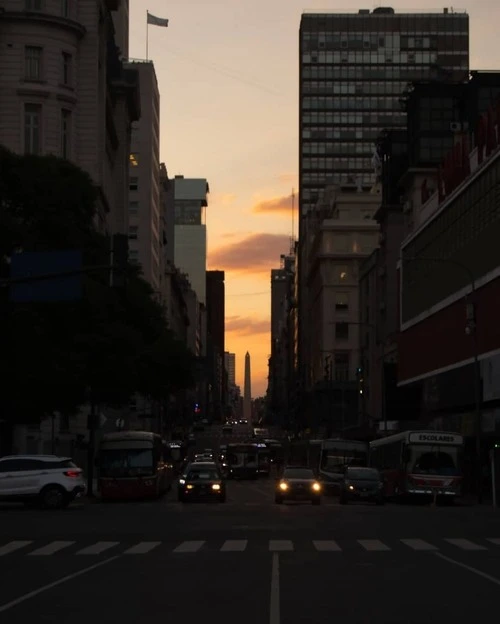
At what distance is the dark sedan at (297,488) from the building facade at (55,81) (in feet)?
101

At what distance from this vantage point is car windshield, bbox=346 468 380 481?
59.2m

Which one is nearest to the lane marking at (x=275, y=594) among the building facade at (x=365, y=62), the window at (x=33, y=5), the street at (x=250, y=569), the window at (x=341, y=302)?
the street at (x=250, y=569)

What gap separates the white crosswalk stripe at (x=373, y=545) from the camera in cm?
2773

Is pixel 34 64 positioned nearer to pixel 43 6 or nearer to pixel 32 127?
pixel 43 6

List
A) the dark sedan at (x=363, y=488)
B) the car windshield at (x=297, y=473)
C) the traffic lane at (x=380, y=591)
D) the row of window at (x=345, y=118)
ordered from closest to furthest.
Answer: the traffic lane at (x=380, y=591) < the car windshield at (x=297, y=473) < the dark sedan at (x=363, y=488) < the row of window at (x=345, y=118)

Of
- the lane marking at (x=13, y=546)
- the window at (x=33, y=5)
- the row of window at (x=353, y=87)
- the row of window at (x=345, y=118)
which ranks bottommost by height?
the lane marking at (x=13, y=546)

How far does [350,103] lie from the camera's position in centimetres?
19688

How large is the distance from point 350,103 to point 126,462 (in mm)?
141232

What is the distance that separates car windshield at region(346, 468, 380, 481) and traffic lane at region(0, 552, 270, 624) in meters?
35.1

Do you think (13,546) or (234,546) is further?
(13,546)

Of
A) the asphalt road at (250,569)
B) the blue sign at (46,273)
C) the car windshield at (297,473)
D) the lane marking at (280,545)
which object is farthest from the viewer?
the car windshield at (297,473)

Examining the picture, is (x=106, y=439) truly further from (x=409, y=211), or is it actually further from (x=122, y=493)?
(x=409, y=211)

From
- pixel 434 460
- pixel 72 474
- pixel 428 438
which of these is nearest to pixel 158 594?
pixel 72 474

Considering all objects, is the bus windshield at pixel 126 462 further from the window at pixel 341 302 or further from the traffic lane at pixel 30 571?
the window at pixel 341 302
